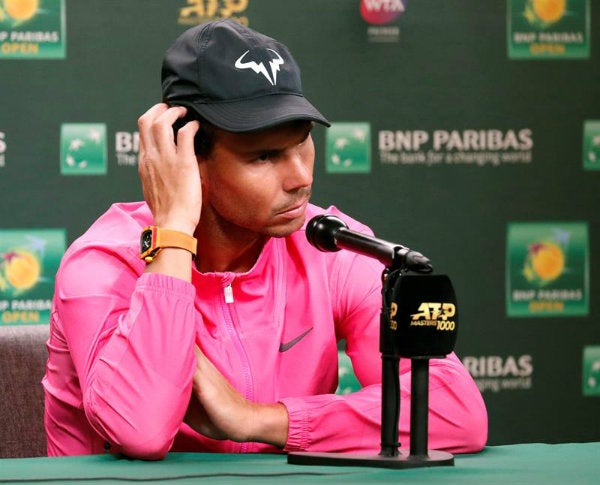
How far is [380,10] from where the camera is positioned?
11.7 ft

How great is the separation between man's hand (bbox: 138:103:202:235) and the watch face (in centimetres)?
3

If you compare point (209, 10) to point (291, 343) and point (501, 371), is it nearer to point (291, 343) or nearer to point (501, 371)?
point (501, 371)

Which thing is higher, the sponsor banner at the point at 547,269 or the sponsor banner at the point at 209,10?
the sponsor banner at the point at 209,10

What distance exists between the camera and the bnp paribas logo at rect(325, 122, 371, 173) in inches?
141

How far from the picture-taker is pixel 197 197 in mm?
1855

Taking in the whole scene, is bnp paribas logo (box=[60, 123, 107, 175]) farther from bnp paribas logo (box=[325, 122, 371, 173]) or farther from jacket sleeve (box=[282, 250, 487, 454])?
jacket sleeve (box=[282, 250, 487, 454])

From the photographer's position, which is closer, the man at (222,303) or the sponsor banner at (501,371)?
the man at (222,303)

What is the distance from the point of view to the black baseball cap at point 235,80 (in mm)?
1812

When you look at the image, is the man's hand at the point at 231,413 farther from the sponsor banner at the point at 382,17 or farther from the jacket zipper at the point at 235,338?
the sponsor banner at the point at 382,17

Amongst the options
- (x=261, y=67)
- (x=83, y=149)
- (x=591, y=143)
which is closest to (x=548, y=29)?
(x=591, y=143)

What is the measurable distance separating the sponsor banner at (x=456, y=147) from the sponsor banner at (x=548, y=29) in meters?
0.26

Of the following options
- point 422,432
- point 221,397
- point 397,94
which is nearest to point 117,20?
point 397,94

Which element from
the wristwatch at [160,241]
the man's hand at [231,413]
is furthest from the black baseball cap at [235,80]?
the man's hand at [231,413]

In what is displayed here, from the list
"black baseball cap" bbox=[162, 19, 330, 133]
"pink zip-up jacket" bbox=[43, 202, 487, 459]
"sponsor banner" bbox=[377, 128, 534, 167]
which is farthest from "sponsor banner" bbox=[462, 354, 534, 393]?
"black baseball cap" bbox=[162, 19, 330, 133]
